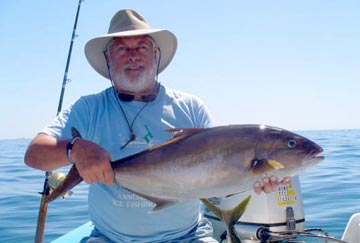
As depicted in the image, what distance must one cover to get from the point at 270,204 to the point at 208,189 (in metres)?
2.08

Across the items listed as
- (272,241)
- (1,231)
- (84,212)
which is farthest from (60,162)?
(84,212)

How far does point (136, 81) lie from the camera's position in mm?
3482

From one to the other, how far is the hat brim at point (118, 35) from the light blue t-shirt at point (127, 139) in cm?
50

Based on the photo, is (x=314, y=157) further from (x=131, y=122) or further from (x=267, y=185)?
(x=131, y=122)

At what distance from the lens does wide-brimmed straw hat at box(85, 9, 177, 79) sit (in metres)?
3.51

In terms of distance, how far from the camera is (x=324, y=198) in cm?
857

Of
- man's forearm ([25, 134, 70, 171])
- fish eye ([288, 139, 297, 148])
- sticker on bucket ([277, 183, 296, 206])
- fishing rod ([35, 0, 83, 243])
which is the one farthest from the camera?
sticker on bucket ([277, 183, 296, 206])

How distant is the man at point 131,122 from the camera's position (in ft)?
10.5

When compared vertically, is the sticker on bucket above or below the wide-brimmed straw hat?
below

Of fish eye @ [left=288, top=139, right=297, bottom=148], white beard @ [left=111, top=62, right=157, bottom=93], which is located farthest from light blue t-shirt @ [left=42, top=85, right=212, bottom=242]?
fish eye @ [left=288, top=139, right=297, bottom=148]

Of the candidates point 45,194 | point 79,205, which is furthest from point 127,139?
point 79,205

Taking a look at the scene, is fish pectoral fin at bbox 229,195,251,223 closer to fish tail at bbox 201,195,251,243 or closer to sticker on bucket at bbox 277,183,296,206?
fish tail at bbox 201,195,251,243

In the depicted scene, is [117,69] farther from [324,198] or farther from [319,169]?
[319,169]

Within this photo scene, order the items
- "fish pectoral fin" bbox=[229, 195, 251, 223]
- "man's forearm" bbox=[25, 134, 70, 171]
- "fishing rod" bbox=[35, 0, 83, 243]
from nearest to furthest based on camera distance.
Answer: "man's forearm" bbox=[25, 134, 70, 171] → "fish pectoral fin" bbox=[229, 195, 251, 223] → "fishing rod" bbox=[35, 0, 83, 243]
